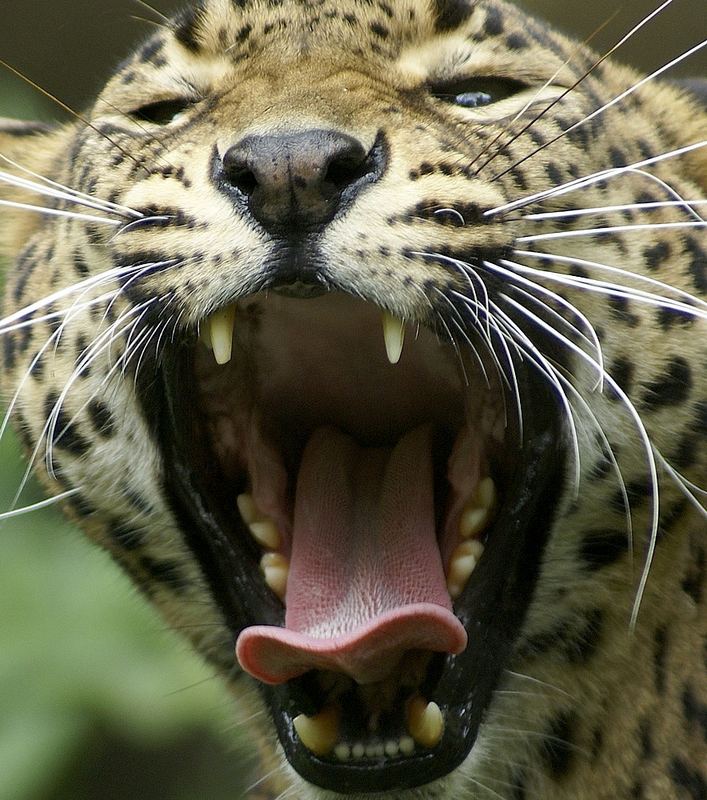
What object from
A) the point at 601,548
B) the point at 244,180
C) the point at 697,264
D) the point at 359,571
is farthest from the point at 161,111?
the point at 601,548

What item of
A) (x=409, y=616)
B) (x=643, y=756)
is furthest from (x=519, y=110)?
(x=643, y=756)

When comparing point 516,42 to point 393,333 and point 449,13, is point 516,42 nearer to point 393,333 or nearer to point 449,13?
point 449,13

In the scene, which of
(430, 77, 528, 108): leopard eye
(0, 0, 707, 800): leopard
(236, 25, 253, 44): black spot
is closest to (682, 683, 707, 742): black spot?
(0, 0, 707, 800): leopard

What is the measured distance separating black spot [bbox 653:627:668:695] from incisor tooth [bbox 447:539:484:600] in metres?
0.40

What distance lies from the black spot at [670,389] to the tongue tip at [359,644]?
1.90ft

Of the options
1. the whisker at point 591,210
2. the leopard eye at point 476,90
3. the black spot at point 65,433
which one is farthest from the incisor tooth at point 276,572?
the leopard eye at point 476,90

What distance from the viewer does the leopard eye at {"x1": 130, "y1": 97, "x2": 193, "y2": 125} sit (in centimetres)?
292

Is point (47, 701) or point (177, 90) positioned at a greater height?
point (177, 90)

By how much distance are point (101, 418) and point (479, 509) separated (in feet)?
2.74

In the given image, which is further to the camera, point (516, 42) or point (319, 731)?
point (516, 42)

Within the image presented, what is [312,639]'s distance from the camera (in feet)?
8.74

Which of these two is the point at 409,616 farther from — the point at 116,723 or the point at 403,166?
the point at 116,723

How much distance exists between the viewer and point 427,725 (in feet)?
8.63

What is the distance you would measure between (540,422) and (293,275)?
71cm
